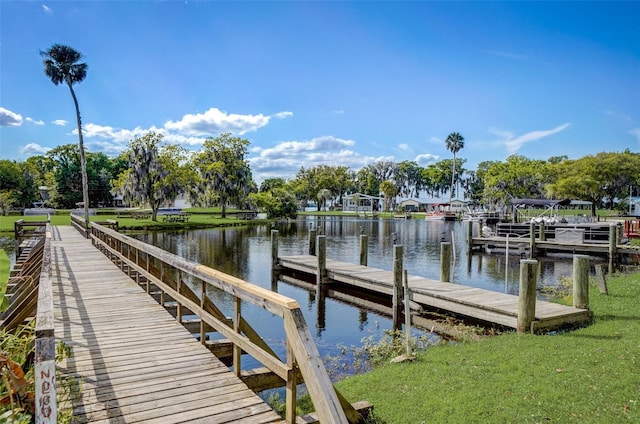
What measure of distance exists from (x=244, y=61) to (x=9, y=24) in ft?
31.5

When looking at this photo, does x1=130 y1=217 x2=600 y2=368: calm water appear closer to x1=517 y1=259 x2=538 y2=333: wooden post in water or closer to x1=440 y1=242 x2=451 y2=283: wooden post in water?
x1=440 y1=242 x2=451 y2=283: wooden post in water

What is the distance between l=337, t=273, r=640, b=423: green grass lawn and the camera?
509 centimetres

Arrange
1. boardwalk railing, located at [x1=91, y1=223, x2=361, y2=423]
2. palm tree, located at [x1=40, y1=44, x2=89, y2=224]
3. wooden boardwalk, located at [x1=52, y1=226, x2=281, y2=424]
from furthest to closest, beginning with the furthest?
palm tree, located at [x1=40, y1=44, x2=89, y2=224] < wooden boardwalk, located at [x1=52, y1=226, x2=281, y2=424] < boardwalk railing, located at [x1=91, y1=223, x2=361, y2=423]

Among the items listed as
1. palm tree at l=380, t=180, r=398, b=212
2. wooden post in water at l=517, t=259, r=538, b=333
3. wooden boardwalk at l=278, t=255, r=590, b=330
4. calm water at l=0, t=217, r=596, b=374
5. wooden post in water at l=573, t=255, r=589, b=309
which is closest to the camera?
wooden post in water at l=517, t=259, r=538, b=333

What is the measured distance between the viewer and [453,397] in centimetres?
561

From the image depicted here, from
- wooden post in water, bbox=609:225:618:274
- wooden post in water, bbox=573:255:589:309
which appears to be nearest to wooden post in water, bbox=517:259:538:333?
wooden post in water, bbox=573:255:589:309

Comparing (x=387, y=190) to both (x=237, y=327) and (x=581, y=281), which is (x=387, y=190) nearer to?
(x=581, y=281)

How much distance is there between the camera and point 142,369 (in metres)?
4.63

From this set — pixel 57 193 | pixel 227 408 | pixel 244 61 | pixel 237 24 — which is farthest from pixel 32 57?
pixel 57 193

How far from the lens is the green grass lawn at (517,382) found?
5.09 m

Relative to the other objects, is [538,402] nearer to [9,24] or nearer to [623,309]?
[623,309]

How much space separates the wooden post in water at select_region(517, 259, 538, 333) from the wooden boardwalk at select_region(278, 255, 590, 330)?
0.57 feet

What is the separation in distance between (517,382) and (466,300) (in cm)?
480

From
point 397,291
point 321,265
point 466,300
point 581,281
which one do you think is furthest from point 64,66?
point 581,281
